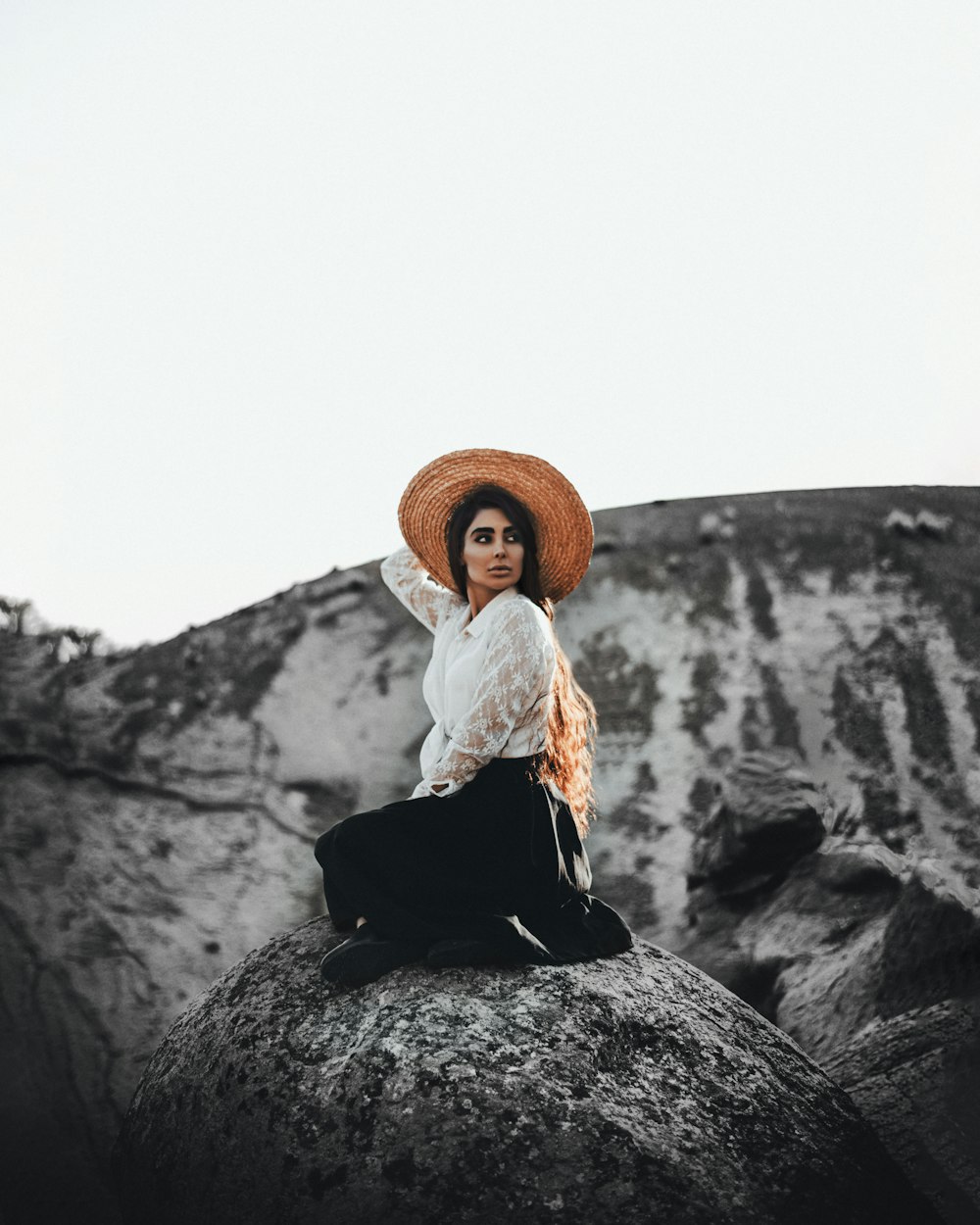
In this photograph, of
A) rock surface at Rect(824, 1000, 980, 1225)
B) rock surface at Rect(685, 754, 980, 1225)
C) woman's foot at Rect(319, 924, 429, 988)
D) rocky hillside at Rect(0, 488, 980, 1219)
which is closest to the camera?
woman's foot at Rect(319, 924, 429, 988)

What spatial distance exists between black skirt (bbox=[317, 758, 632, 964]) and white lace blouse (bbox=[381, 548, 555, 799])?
6 centimetres

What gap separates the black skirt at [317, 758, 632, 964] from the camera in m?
2.27

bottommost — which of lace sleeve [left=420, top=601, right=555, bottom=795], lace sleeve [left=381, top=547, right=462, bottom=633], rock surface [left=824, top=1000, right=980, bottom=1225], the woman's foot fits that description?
rock surface [left=824, top=1000, right=980, bottom=1225]

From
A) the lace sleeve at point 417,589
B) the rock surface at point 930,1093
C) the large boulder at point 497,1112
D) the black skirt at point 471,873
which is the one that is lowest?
the rock surface at point 930,1093

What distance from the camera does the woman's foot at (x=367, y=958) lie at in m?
2.19

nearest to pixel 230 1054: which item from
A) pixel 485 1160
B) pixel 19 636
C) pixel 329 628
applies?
pixel 485 1160

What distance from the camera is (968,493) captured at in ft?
16.1

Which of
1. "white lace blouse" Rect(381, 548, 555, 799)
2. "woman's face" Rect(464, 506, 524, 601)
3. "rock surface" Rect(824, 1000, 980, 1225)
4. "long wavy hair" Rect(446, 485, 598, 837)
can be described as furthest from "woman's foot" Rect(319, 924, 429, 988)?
"rock surface" Rect(824, 1000, 980, 1225)

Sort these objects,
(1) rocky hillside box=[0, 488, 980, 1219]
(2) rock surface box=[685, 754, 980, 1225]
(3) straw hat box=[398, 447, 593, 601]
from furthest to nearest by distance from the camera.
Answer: (1) rocky hillside box=[0, 488, 980, 1219]
(3) straw hat box=[398, 447, 593, 601]
(2) rock surface box=[685, 754, 980, 1225]

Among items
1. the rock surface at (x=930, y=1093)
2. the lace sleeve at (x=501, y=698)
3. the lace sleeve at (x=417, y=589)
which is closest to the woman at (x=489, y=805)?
the lace sleeve at (x=501, y=698)

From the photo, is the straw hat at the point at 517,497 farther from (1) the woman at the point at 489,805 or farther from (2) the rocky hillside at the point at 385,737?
(2) the rocky hillside at the point at 385,737

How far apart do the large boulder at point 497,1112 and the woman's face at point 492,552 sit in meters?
0.87

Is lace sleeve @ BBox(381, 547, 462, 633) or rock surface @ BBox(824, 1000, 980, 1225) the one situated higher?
lace sleeve @ BBox(381, 547, 462, 633)

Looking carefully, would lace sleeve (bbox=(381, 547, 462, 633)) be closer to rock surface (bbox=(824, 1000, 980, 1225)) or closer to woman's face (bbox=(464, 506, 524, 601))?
woman's face (bbox=(464, 506, 524, 601))
